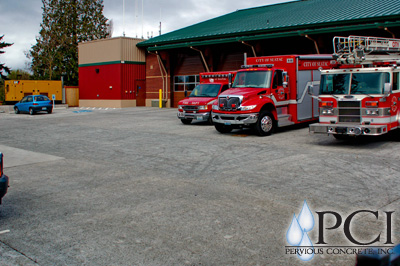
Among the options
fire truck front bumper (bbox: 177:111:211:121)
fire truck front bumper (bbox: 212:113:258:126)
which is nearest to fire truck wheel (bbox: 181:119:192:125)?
fire truck front bumper (bbox: 177:111:211:121)

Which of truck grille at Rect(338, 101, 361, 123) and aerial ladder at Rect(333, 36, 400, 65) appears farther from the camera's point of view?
aerial ladder at Rect(333, 36, 400, 65)

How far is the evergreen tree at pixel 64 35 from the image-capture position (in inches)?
2347

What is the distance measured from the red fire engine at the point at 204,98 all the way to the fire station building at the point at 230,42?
250 centimetres

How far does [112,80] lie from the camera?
4000cm

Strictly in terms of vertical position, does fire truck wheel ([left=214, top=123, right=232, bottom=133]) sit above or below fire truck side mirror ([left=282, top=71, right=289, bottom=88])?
below

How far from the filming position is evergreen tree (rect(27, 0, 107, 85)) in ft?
196

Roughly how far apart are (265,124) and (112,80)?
2658cm

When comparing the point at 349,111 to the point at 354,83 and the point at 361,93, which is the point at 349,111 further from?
the point at 354,83

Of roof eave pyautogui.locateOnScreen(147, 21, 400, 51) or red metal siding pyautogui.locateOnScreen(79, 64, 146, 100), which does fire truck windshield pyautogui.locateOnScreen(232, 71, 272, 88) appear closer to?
roof eave pyautogui.locateOnScreen(147, 21, 400, 51)

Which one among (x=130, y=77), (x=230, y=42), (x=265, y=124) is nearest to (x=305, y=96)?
(x=265, y=124)

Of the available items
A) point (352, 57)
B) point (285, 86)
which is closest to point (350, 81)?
point (352, 57)

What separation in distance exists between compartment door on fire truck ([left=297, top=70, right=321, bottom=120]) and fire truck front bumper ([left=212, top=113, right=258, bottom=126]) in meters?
2.72

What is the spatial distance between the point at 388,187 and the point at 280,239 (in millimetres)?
3763

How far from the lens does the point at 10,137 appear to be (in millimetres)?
17766
